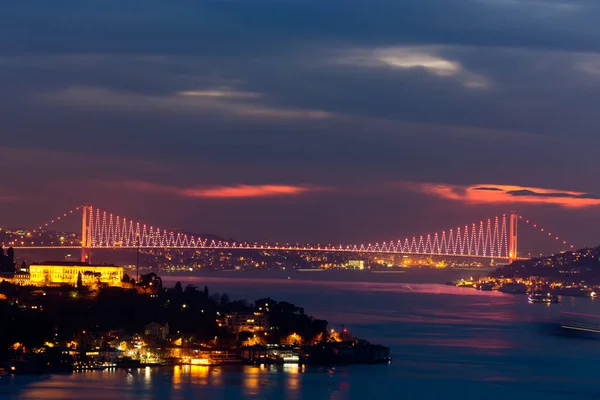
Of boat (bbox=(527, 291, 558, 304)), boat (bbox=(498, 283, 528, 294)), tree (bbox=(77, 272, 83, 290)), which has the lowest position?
tree (bbox=(77, 272, 83, 290))

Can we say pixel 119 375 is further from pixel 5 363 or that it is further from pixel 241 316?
pixel 241 316

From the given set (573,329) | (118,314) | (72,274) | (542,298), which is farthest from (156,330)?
(542,298)

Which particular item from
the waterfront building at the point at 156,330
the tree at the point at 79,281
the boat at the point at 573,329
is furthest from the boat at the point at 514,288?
the waterfront building at the point at 156,330

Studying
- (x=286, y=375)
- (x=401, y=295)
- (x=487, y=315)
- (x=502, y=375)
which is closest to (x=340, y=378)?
(x=286, y=375)

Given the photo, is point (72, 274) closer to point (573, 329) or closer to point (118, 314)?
point (118, 314)

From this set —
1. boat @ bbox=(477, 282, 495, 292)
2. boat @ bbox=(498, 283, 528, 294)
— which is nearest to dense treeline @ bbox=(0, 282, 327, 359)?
boat @ bbox=(498, 283, 528, 294)

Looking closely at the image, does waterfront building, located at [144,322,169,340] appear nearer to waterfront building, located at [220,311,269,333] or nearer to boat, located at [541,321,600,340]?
waterfront building, located at [220,311,269,333]

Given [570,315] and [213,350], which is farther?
[570,315]

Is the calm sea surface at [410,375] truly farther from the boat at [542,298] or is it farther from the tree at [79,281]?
the boat at [542,298]
